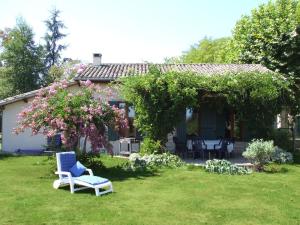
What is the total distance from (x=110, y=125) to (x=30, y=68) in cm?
3006

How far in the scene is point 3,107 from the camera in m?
21.2

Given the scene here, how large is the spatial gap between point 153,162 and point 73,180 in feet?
16.2

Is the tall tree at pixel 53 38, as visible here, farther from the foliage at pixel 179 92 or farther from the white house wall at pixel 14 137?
the foliage at pixel 179 92

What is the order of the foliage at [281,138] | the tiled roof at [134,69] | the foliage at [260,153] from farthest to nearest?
the tiled roof at [134,69] → the foliage at [281,138] → the foliage at [260,153]

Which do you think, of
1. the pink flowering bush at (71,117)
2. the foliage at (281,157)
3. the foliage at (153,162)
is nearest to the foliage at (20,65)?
the foliage at (153,162)

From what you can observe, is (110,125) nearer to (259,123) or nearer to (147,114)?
(147,114)

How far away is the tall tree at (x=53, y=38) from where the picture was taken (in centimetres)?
4966

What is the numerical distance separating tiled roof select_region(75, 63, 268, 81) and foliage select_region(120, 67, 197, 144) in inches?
101

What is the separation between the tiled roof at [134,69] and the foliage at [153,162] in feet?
17.3

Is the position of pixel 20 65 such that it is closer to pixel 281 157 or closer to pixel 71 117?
pixel 71 117

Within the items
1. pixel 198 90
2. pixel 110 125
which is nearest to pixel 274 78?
pixel 198 90

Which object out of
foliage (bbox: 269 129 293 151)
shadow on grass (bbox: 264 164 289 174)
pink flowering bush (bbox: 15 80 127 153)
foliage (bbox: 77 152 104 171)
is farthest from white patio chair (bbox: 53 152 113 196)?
foliage (bbox: 269 129 293 151)

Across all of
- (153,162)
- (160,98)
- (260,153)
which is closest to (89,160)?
(153,162)

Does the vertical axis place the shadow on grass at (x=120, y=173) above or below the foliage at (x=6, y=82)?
below
